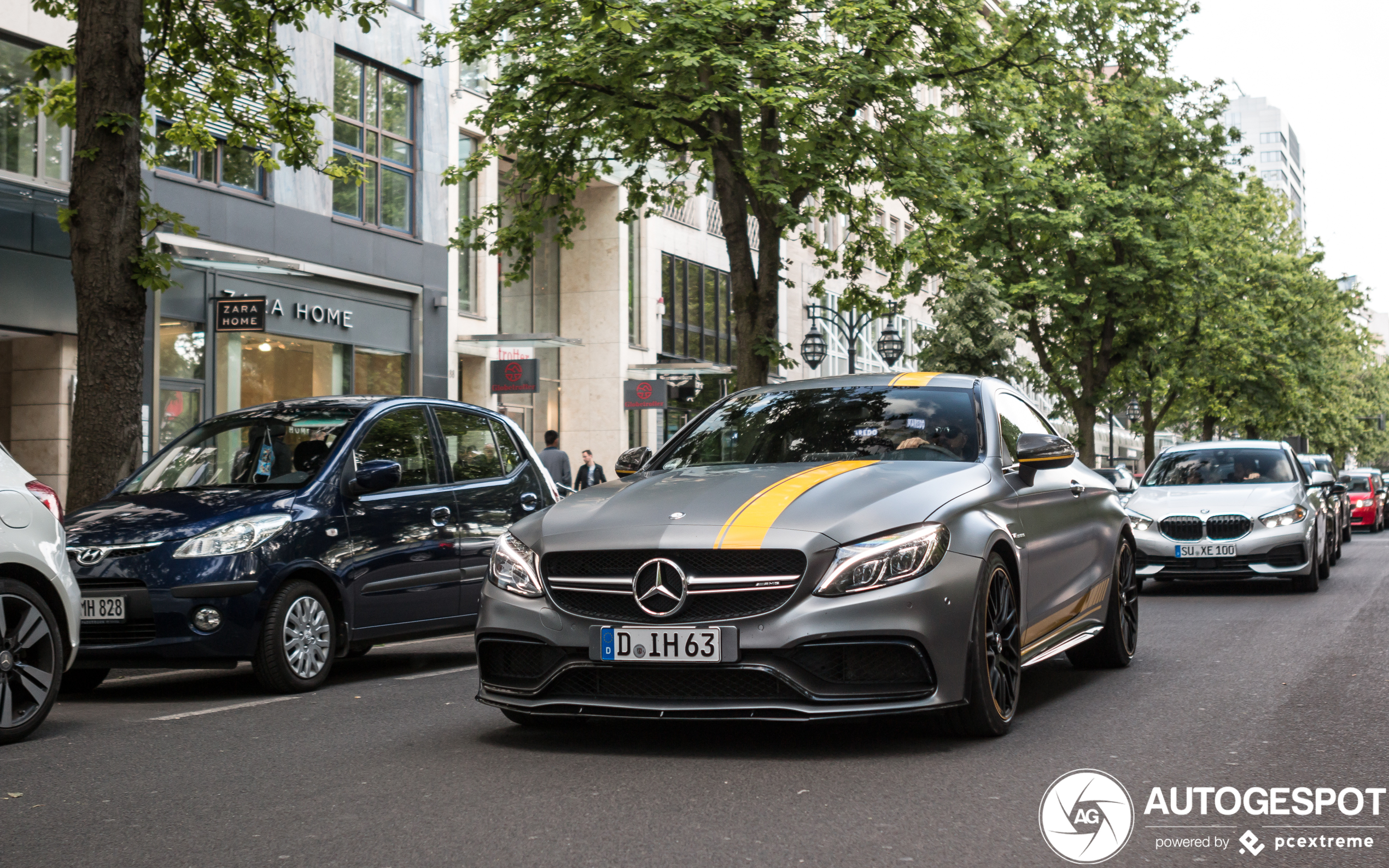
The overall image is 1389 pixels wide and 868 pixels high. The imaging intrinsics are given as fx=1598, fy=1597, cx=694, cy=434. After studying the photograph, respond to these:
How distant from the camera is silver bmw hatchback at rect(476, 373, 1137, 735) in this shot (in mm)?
5836

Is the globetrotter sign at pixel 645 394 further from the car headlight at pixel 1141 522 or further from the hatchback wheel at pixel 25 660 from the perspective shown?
the hatchback wheel at pixel 25 660

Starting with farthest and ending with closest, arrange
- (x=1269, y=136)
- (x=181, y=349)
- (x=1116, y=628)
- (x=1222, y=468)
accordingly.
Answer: (x=1269, y=136) < (x=181, y=349) < (x=1222, y=468) < (x=1116, y=628)

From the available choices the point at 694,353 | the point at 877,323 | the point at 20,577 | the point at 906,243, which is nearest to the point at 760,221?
the point at 906,243

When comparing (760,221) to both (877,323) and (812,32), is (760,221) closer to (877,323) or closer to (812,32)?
(812,32)

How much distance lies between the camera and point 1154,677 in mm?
8773

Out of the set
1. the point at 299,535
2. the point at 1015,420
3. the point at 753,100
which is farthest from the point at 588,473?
the point at 1015,420

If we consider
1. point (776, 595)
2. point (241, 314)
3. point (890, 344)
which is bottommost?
point (776, 595)

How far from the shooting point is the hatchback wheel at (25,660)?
23.1ft

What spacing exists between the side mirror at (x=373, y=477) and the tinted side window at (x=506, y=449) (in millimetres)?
1447

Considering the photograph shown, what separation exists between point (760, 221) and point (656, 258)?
54.4 ft

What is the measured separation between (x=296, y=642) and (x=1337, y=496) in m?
17.5

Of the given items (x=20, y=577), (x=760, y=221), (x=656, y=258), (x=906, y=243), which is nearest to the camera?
(x=20, y=577)

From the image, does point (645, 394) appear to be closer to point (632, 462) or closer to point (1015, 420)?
point (1015, 420)

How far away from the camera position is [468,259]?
98.6ft
